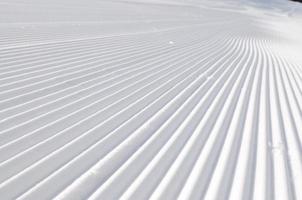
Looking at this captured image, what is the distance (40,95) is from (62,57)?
164 cm

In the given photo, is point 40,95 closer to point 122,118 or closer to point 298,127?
point 122,118

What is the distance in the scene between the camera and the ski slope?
2402mm

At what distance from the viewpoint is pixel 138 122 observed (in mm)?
3396

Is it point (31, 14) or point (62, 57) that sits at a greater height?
point (31, 14)

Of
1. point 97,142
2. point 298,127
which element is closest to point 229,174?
point 97,142

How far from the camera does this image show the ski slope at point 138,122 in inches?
94.6

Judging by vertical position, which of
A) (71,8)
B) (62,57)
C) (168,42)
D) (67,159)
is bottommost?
(67,159)

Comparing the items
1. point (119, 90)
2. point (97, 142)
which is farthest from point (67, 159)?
point (119, 90)

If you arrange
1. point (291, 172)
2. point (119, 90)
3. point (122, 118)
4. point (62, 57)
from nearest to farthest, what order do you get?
point (291, 172) → point (122, 118) → point (119, 90) → point (62, 57)

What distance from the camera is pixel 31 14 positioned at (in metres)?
8.44

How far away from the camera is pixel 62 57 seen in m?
5.25

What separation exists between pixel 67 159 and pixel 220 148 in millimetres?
1160

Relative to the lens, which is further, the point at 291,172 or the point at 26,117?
the point at 26,117

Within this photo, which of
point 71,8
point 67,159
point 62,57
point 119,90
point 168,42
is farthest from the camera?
point 71,8
